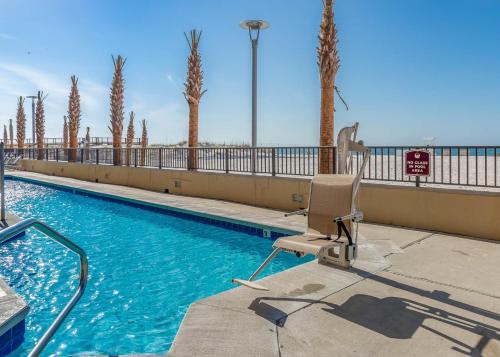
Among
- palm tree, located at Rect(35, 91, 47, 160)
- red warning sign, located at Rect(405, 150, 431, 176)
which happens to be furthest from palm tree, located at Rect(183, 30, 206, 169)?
palm tree, located at Rect(35, 91, 47, 160)

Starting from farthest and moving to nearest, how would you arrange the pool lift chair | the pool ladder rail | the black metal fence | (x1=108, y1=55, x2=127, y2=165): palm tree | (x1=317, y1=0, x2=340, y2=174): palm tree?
(x1=108, y1=55, x2=127, y2=165): palm tree < (x1=317, y1=0, x2=340, y2=174): palm tree < the black metal fence < the pool lift chair < the pool ladder rail

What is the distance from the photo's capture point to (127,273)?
215 inches

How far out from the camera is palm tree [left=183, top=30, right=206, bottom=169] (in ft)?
48.1

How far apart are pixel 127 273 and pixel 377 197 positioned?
A: 496 centimetres

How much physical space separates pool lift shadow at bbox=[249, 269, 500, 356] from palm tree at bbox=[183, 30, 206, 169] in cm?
1180

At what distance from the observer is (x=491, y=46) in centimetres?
1828

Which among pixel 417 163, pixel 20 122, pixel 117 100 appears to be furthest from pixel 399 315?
pixel 20 122

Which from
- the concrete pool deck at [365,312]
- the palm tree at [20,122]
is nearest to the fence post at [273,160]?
the concrete pool deck at [365,312]

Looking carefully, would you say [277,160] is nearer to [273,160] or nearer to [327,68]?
[273,160]

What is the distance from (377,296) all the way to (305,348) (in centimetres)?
134

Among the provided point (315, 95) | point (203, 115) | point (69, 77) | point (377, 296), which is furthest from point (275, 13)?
point (69, 77)

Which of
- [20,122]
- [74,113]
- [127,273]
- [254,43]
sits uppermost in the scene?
[20,122]

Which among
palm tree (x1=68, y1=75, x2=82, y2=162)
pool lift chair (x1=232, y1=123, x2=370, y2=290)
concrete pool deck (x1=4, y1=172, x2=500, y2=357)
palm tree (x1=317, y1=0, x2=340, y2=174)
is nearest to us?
concrete pool deck (x1=4, y1=172, x2=500, y2=357)

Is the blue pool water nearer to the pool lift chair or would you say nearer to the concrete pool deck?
the concrete pool deck
